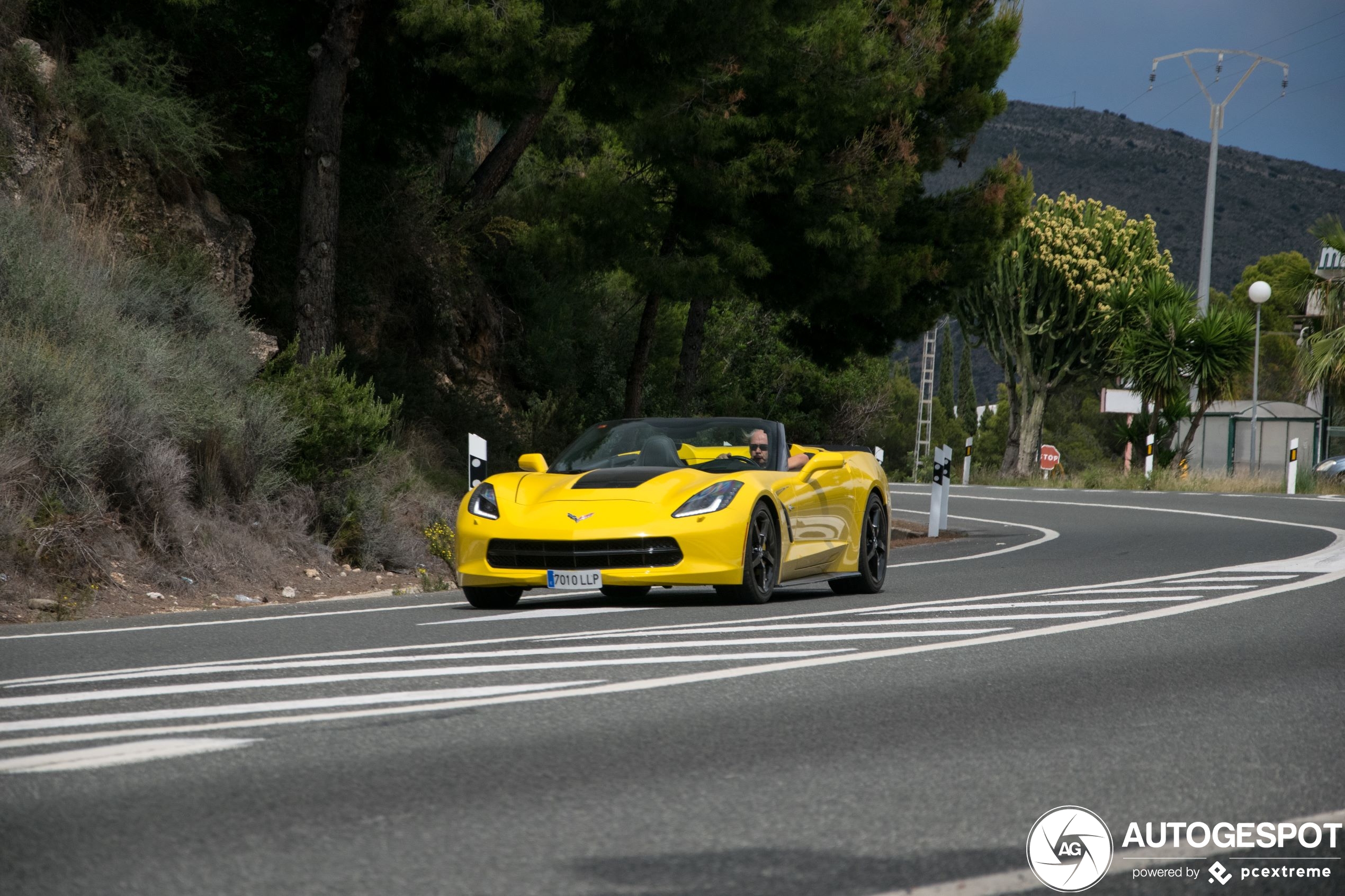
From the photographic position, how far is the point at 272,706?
6.10 meters

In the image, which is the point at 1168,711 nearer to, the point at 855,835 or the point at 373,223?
the point at 855,835

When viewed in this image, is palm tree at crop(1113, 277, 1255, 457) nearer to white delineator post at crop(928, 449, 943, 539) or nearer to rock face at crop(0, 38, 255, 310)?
white delineator post at crop(928, 449, 943, 539)

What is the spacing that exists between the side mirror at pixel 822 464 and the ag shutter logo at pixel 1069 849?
687cm

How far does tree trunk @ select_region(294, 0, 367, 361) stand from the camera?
1761 cm

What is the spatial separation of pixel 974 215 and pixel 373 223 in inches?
397

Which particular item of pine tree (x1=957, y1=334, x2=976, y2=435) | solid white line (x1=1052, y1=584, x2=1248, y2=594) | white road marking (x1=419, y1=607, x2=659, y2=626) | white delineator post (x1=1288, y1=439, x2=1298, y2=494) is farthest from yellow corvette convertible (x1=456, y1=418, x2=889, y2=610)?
pine tree (x1=957, y1=334, x2=976, y2=435)

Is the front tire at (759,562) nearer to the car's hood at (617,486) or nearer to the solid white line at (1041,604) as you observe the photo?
the car's hood at (617,486)

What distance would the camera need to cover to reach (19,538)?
Result: 11266mm

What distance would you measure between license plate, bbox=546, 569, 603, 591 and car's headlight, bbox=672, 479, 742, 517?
652 mm

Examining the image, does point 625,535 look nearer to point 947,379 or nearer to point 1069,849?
point 1069,849

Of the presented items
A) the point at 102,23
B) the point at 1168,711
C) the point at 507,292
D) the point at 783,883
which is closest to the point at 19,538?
the point at 1168,711

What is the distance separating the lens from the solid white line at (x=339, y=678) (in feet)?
20.7

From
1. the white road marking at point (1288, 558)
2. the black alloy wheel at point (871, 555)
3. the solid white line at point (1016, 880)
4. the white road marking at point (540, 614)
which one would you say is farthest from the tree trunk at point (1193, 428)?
the solid white line at point (1016, 880)

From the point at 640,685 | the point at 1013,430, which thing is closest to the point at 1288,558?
the point at 640,685
